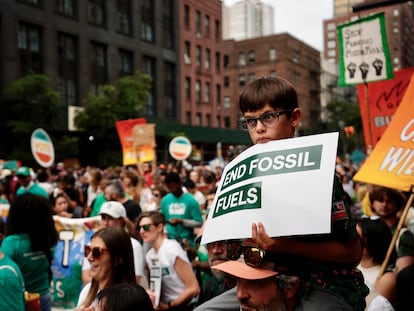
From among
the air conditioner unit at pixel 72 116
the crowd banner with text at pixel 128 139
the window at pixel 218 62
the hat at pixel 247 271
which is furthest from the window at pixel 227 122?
the hat at pixel 247 271

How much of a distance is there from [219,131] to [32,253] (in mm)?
44545

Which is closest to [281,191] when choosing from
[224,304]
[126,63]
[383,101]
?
[224,304]

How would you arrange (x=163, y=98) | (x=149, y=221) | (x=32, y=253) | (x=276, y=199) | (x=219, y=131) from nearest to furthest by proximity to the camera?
(x=276, y=199) → (x=32, y=253) → (x=149, y=221) → (x=163, y=98) → (x=219, y=131)

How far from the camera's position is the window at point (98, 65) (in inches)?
1480

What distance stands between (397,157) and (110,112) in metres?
29.0

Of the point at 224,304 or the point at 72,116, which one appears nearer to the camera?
the point at 224,304

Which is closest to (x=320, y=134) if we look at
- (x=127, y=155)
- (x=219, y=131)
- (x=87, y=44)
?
(x=127, y=155)

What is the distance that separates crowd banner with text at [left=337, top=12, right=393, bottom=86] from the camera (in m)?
7.88

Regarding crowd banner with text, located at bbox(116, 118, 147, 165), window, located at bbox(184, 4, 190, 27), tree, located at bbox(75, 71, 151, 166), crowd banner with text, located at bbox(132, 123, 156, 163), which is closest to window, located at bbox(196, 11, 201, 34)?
window, located at bbox(184, 4, 190, 27)

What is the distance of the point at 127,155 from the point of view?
49.0ft

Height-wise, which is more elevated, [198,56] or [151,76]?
[198,56]

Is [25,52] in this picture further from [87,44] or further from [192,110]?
[192,110]

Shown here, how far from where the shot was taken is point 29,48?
32156 mm

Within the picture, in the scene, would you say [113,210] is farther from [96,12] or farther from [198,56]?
[198,56]
